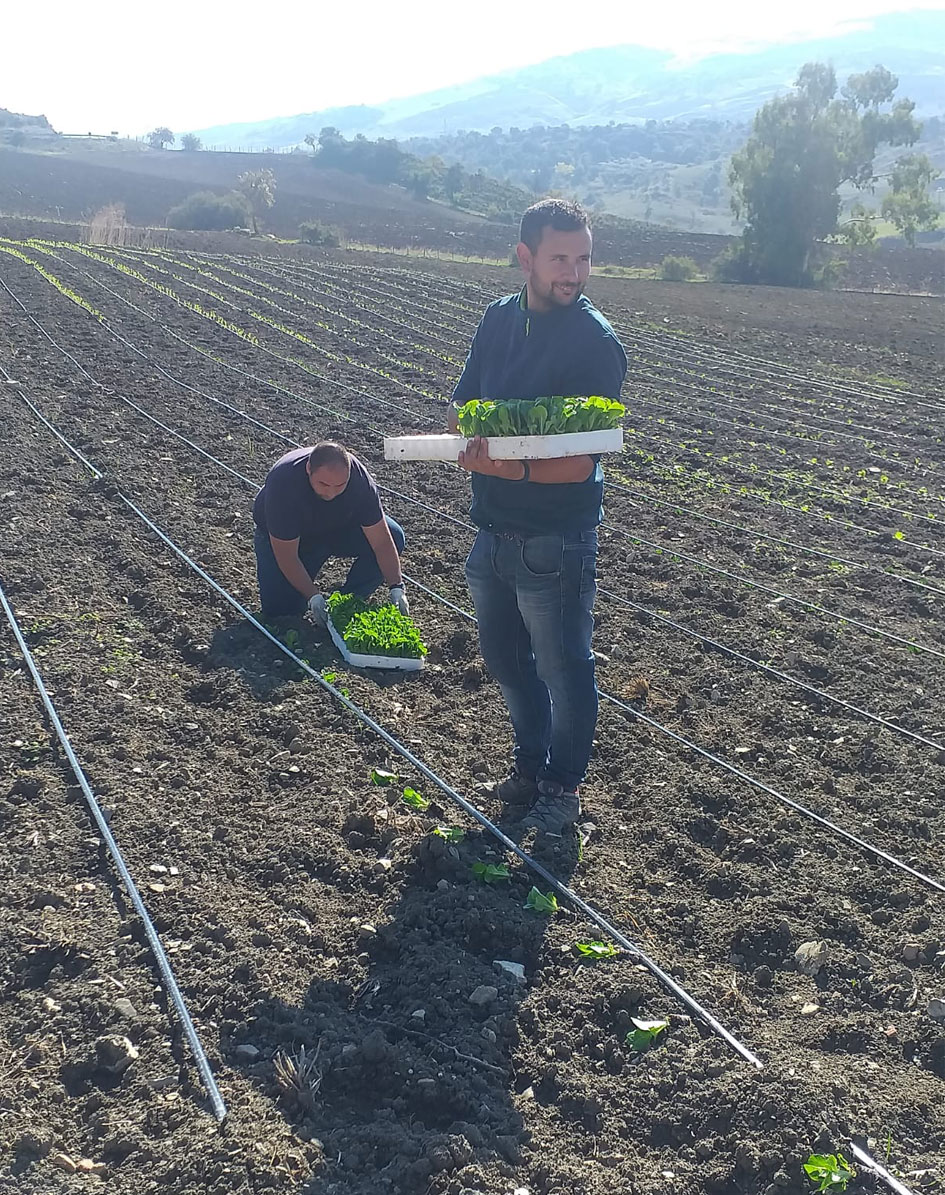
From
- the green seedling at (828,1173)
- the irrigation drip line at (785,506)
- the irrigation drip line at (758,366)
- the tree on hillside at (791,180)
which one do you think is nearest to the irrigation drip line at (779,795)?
the green seedling at (828,1173)

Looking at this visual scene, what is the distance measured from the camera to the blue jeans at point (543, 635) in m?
3.70

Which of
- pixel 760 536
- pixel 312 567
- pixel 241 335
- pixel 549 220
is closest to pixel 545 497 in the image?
pixel 549 220

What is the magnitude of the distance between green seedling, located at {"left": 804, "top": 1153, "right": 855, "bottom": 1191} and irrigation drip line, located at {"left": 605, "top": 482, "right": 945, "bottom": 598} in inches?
202

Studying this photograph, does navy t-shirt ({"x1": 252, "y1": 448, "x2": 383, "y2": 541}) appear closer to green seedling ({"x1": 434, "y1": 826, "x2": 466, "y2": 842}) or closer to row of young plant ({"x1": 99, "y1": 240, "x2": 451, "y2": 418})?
green seedling ({"x1": 434, "y1": 826, "x2": 466, "y2": 842})

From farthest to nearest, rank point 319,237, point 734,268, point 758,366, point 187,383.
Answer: point 319,237, point 734,268, point 758,366, point 187,383

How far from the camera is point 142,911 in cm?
362

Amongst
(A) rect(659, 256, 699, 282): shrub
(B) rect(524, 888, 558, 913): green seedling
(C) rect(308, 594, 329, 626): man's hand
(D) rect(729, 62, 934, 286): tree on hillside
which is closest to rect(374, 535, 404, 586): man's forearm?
(C) rect(308, 594, 329, 626): man's hand

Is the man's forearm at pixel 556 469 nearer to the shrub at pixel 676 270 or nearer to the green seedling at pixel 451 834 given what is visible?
the green seedling at pixel 451 834

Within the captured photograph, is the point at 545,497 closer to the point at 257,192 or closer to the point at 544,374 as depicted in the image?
the point at 544,374

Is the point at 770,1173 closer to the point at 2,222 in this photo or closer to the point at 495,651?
the point at 495,651

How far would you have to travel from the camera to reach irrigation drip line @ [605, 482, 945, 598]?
734 centimetres

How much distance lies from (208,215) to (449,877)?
1727 inches

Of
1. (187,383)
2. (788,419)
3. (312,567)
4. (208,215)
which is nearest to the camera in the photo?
(312,567)

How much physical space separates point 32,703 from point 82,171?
65.5m
